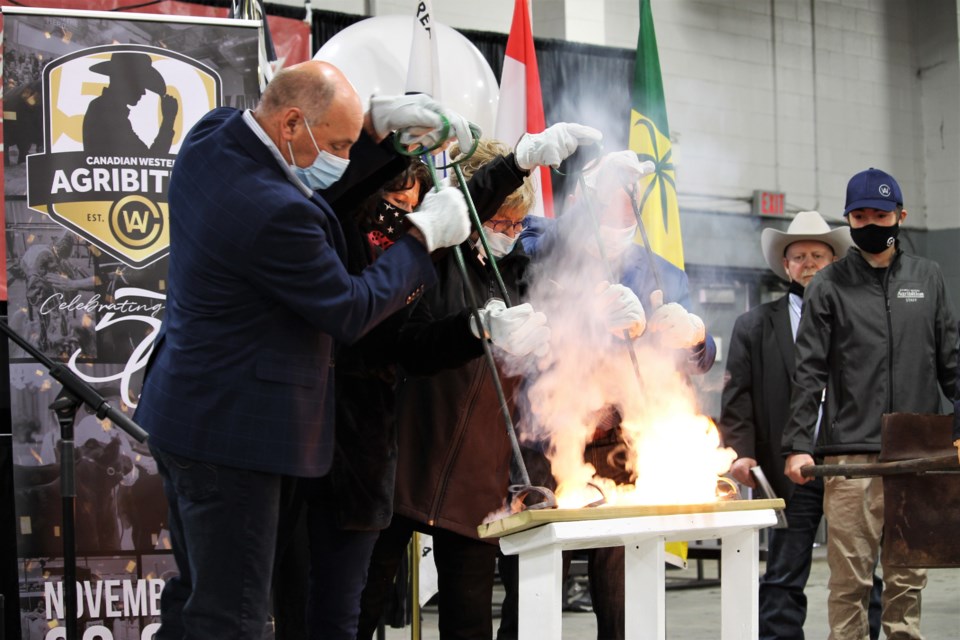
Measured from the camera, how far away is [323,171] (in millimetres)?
2396

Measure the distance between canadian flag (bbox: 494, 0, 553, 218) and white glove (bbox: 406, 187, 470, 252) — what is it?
2.84 m

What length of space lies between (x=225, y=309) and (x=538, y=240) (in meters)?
1.16

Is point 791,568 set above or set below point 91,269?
below

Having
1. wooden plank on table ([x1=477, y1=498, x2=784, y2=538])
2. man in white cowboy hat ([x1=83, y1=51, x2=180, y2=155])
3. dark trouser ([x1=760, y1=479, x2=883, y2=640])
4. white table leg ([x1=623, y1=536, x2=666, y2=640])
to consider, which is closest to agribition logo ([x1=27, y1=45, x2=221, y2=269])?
man in white cowboy hat ([x1=83, y1=51, x2=180, y2=155])

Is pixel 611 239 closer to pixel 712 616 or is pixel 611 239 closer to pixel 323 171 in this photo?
pixel 323 171

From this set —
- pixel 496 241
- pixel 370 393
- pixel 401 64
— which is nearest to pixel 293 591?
pixel 370 393

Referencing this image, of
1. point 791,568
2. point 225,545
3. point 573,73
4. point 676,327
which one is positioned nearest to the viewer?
point 225,545

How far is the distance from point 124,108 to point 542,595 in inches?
83.7

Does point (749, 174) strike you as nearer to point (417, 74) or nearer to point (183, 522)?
point (417, 74)

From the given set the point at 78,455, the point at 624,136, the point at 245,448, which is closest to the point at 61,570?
the point at 78,455

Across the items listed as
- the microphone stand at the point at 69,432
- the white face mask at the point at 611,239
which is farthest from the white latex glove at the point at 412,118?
the microphone stand at the point at 69,432

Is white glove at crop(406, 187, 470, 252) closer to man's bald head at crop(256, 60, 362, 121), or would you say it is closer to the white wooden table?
man's bald head at crop(256, 60, 362, 121)

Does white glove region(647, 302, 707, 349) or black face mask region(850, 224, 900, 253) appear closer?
white glove region(647, 302, 707, 349)

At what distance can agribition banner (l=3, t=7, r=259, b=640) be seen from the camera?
11.5 ft
